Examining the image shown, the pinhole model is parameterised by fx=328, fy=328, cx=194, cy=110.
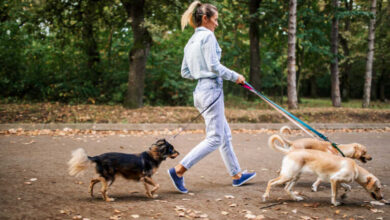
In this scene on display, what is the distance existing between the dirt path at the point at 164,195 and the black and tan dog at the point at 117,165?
29 cm

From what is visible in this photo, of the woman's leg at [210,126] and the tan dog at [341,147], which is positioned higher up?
the woman's leg at [210,126]

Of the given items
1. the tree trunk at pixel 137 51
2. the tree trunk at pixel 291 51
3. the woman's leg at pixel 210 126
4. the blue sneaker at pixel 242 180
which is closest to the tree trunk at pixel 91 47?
the tree trunk at pixel 137 51

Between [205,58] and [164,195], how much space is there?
6.51ft

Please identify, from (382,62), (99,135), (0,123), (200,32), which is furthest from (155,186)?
(382,62)

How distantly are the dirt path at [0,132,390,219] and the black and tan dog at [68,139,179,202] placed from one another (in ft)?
0.94

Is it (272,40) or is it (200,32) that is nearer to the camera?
(200,32)

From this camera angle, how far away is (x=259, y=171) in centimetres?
607

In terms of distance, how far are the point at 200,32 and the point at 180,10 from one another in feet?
28.2

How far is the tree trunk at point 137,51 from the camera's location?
12867mm

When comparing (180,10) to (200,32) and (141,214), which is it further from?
(141,214)

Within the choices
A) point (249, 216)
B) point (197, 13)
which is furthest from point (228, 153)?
point (197, 13)

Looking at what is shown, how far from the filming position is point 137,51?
13.0 metres

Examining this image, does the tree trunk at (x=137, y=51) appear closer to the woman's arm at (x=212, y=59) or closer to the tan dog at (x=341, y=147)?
the woman's arm at (x=212, y=59)

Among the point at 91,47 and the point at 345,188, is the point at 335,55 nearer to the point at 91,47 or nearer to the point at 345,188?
the point at 91,47
